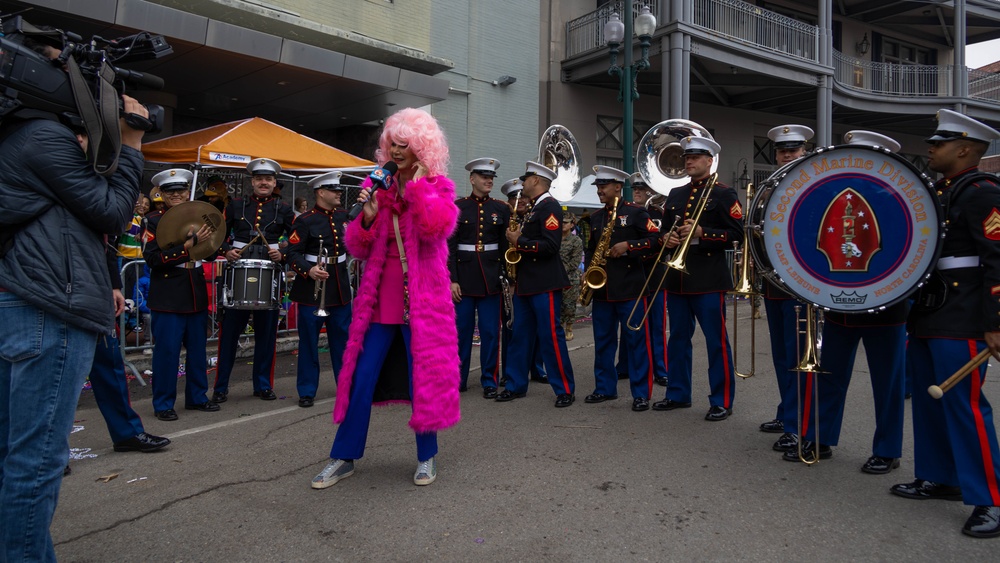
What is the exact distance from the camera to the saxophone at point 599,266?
675 cm

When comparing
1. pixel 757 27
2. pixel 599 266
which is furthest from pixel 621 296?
pixel 757 27

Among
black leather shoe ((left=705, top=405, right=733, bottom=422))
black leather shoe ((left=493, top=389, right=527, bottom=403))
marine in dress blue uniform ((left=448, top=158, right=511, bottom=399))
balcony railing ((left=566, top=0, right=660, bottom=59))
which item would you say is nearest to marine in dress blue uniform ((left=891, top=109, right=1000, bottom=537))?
black leather shoe ((left=705, top=405, right=733, bottom=422))

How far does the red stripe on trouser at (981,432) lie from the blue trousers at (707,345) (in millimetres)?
2164

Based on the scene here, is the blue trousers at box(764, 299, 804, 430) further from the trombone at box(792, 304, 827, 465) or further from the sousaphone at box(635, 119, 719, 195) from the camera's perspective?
the sousaphone at box(635, 119, 719, 195)

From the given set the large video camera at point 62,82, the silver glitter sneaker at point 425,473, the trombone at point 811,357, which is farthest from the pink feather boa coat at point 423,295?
the trombone at point 811,357

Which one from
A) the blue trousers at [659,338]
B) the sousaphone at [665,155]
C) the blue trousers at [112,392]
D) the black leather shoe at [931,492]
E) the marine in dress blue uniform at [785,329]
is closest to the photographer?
the black leather shoe at [931,492]

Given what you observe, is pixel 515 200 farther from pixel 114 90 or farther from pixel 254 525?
pixel 114 90

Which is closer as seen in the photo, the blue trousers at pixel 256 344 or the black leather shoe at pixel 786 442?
the black leather shoe at pixel 786 442

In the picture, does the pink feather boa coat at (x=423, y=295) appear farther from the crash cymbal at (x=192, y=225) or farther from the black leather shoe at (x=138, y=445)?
the crash cymbal at (x=192, y=225)

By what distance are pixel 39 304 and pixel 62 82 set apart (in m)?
0.82

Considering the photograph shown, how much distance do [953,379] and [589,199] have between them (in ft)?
42.8

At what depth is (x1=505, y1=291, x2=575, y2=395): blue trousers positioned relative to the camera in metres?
6.58

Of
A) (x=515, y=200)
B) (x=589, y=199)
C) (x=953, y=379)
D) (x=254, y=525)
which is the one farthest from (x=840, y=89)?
(x=254, y=525)

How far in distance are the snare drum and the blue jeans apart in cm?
386
